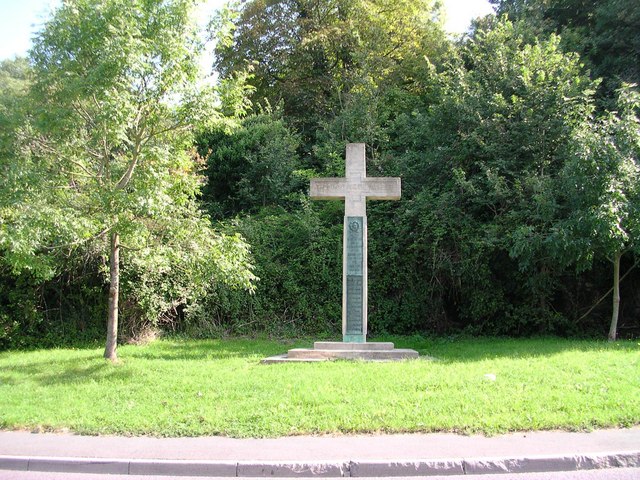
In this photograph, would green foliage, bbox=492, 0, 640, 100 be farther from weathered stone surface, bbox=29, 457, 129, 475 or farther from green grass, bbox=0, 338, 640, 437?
weathered stone surface, bbox=29, 457, 129, 475

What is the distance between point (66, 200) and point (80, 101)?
189 cm

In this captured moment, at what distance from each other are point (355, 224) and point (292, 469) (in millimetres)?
6876

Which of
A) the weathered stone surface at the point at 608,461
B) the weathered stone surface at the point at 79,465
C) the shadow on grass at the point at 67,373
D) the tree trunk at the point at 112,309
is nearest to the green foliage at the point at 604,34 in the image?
the weathered stone surface at the point at 608,461

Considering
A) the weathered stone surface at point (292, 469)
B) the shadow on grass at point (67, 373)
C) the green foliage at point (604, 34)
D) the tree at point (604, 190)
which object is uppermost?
the green foliage at point (604, 34)

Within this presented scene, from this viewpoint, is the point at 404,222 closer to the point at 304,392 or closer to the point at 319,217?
the point at 319,217

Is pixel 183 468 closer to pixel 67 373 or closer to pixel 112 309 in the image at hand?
pixel 67 373

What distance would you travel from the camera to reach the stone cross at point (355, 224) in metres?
11.1

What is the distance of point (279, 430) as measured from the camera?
19.9ft

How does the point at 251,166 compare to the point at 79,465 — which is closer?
the point at 79,465

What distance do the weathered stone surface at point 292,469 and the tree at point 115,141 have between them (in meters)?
5.15

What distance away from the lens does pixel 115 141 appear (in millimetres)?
9430

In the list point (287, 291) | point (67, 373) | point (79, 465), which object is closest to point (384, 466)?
point (79, 465)

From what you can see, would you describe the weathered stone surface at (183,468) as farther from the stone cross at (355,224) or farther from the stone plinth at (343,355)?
the stone cross at (355,224)

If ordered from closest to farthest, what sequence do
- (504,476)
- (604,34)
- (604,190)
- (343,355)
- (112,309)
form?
(504,476), (343,355), (112,309), (604,190), (604,34)
